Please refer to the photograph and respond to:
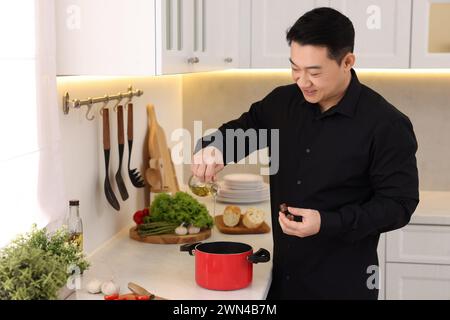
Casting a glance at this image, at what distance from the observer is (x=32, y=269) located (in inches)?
65.6

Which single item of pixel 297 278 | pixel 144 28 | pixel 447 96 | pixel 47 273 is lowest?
pixel 297 278

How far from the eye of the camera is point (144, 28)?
2.07 m

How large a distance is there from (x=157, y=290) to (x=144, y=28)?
732mm

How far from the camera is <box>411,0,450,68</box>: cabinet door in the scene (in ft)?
10.6

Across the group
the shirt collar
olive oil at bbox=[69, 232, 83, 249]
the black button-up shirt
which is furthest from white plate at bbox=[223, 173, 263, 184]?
olive oil at bbox=[69, 232, 83, 249]

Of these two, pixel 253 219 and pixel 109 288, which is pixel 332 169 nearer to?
pixel 253 219

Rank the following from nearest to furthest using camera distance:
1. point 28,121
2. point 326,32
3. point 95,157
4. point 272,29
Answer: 1. point 28,121
2. point 326,32
3. point 95,157
4. point 272,29

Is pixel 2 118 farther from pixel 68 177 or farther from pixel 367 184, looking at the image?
pixel 367 184

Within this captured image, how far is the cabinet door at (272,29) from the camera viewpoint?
329 centimetres

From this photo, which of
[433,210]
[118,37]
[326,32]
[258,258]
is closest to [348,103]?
[326,32]

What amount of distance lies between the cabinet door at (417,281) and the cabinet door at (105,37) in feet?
5.36

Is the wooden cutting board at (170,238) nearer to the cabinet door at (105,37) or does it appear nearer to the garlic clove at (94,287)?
the garlic clove at (94,287)

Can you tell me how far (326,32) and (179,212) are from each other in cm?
94
